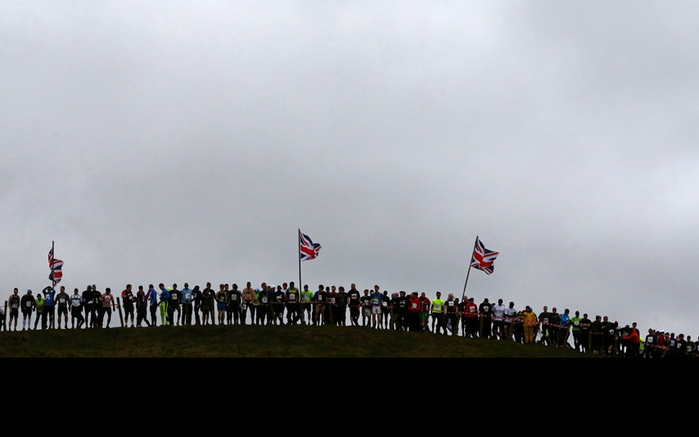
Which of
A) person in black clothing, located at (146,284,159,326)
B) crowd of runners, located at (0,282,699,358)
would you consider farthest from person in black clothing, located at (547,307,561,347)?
person in black clothing, located at (146,284,159,326)

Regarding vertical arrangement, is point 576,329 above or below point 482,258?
below

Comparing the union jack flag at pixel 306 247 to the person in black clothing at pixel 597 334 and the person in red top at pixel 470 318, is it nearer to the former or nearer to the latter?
the person in red top at pixel 470 318

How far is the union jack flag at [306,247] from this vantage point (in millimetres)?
39812

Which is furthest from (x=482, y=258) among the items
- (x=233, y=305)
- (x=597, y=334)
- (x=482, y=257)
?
(x=233, y=305)

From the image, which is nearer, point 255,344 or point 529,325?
point 255,344

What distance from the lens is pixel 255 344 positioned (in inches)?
1240

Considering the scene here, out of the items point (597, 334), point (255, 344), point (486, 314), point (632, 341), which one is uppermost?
point (486, 314)

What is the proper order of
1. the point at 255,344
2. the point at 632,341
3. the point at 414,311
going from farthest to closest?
the point at 414,311 < the point at 632,341 < the point at 255,344

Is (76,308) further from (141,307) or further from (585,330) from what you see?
(585,330)

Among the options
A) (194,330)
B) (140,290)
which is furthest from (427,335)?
(140,290)

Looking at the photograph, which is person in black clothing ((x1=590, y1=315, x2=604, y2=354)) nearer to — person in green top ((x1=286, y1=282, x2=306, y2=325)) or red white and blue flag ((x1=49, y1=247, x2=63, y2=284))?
person in green top ((x1=286, y1=282, x2=306, y2=325))

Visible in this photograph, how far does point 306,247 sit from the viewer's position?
39906mm

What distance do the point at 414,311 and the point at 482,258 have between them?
4.87 metres

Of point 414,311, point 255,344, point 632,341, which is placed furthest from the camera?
point 414,311
